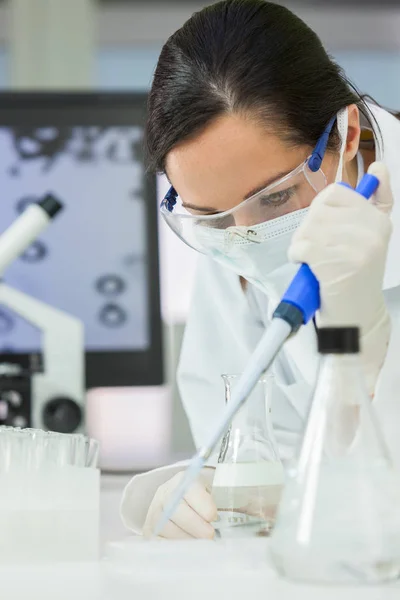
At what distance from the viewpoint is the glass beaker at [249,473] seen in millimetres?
874

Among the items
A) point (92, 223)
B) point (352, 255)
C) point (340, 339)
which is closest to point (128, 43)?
point (92, 223)

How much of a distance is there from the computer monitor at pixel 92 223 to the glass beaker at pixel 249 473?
110 centimetres

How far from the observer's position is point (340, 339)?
0.59m

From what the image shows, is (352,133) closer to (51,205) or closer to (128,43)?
(51,205)

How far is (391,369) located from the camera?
991 millimetres

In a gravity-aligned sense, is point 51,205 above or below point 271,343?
above

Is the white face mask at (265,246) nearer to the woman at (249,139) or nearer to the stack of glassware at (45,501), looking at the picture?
the woman at (249,139)

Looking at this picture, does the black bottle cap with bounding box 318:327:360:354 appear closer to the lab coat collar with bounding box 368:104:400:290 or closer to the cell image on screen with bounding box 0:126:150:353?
the lab coat collar with bounding box 368:104:400:290

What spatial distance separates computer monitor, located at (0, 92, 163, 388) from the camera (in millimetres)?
2021

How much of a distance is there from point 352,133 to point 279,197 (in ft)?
0.62

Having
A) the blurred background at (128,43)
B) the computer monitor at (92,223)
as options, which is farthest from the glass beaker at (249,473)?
the blurred background at (128,43)

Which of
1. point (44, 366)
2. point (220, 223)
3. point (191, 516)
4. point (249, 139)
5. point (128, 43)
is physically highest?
point (128, 43)

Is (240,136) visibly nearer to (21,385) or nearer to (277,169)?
(277,169)

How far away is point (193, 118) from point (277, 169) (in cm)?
15
